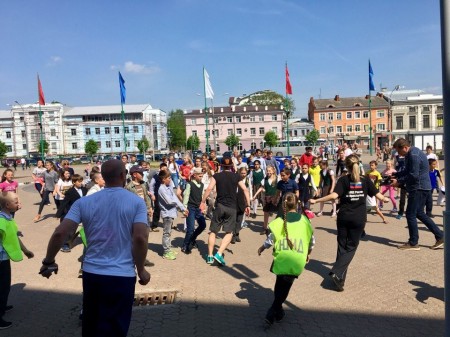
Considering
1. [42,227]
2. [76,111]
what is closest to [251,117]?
[76,111]

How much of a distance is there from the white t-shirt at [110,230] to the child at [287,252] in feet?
6.05

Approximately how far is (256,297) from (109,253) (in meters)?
2.89

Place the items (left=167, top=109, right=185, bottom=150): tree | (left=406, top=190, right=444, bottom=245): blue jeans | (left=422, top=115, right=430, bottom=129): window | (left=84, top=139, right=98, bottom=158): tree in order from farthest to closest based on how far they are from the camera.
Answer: (left=167, top=109, right=185, bottom=150): tree
(left=84, top=139, right=98, bottom=158): tree
(left=422, top=115, right=430, bottom=129): window
(left=406, top=190, right=444, bottom=245): blue jeans

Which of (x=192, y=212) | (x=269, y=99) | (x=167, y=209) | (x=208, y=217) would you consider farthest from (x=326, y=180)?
(x=269, y=99)

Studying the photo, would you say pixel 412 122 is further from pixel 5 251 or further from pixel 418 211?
pixel 5 251

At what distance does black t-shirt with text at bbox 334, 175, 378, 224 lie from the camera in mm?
5363

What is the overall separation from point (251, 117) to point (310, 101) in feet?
59.6

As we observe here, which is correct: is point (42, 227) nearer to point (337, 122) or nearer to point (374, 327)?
point (374, 327)

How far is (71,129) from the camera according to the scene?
8538 centimetres

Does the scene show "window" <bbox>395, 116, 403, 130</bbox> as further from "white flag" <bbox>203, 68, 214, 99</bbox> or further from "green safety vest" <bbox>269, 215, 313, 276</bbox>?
"green safety vest" <bbox>269, 215, 313, 276</bbox>

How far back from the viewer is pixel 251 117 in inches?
3226

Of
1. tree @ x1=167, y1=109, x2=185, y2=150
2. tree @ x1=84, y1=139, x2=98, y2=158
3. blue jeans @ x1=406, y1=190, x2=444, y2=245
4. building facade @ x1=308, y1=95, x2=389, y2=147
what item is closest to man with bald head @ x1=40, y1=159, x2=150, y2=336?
blue jeans @ x1=406, y1=190, x2=444, y2=245

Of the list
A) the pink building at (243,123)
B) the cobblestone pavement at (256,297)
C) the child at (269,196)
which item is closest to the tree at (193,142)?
the pink building at (243,123)

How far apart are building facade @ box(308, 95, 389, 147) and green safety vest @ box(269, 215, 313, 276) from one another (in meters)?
74.9
